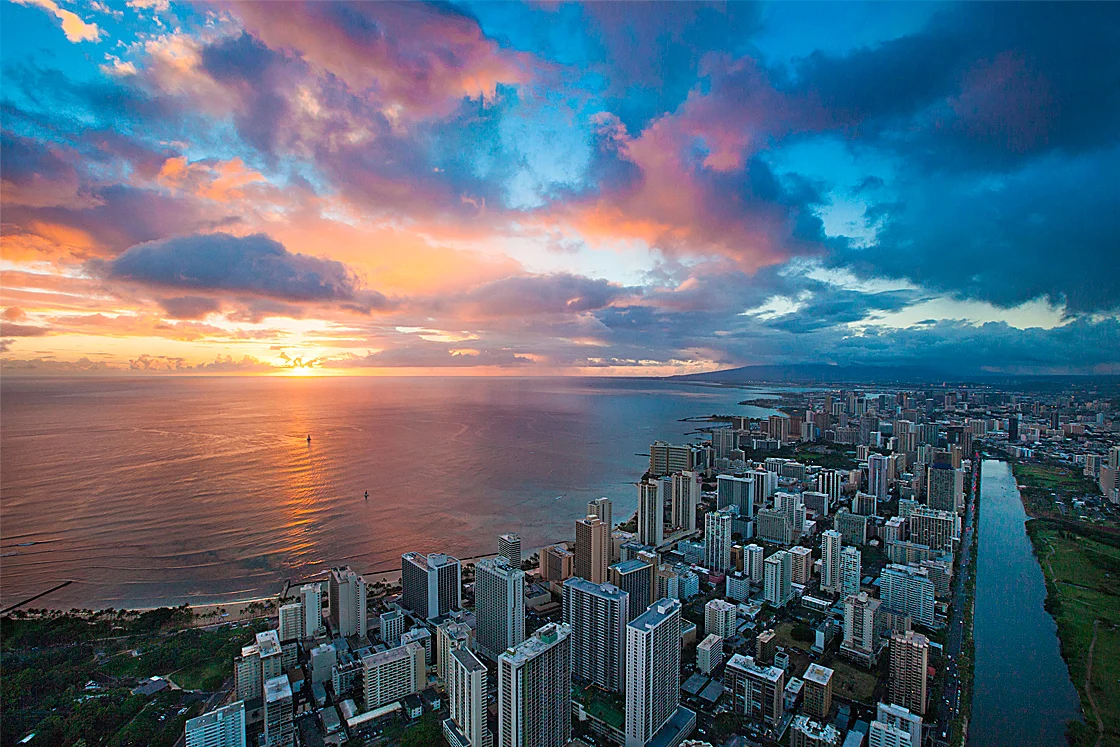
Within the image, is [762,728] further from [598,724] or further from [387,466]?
[387,466]

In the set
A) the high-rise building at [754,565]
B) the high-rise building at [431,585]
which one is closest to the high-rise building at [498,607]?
the high-rise building at [431,585]

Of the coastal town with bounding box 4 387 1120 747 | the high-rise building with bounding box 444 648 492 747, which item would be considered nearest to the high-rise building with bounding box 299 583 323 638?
the coastal town with bounding box 4 387 1120 747

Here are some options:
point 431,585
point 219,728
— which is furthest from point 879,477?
point 219,728

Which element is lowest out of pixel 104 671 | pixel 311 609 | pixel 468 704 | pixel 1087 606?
pixel 1087 606

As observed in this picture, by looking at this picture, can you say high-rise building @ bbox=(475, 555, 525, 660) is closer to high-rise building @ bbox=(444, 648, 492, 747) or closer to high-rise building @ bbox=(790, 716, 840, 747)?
high-rise building @ bbox=(444, 648, 492, 747)

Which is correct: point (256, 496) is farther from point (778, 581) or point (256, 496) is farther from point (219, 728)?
point (778, 581)

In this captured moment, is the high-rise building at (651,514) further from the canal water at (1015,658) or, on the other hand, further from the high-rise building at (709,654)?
the canal water at (1015,658)

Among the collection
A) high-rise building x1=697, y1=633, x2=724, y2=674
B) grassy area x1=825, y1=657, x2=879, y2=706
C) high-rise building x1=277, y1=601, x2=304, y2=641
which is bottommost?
grassy area x1=825, y1=657, x2=879, y2=706
